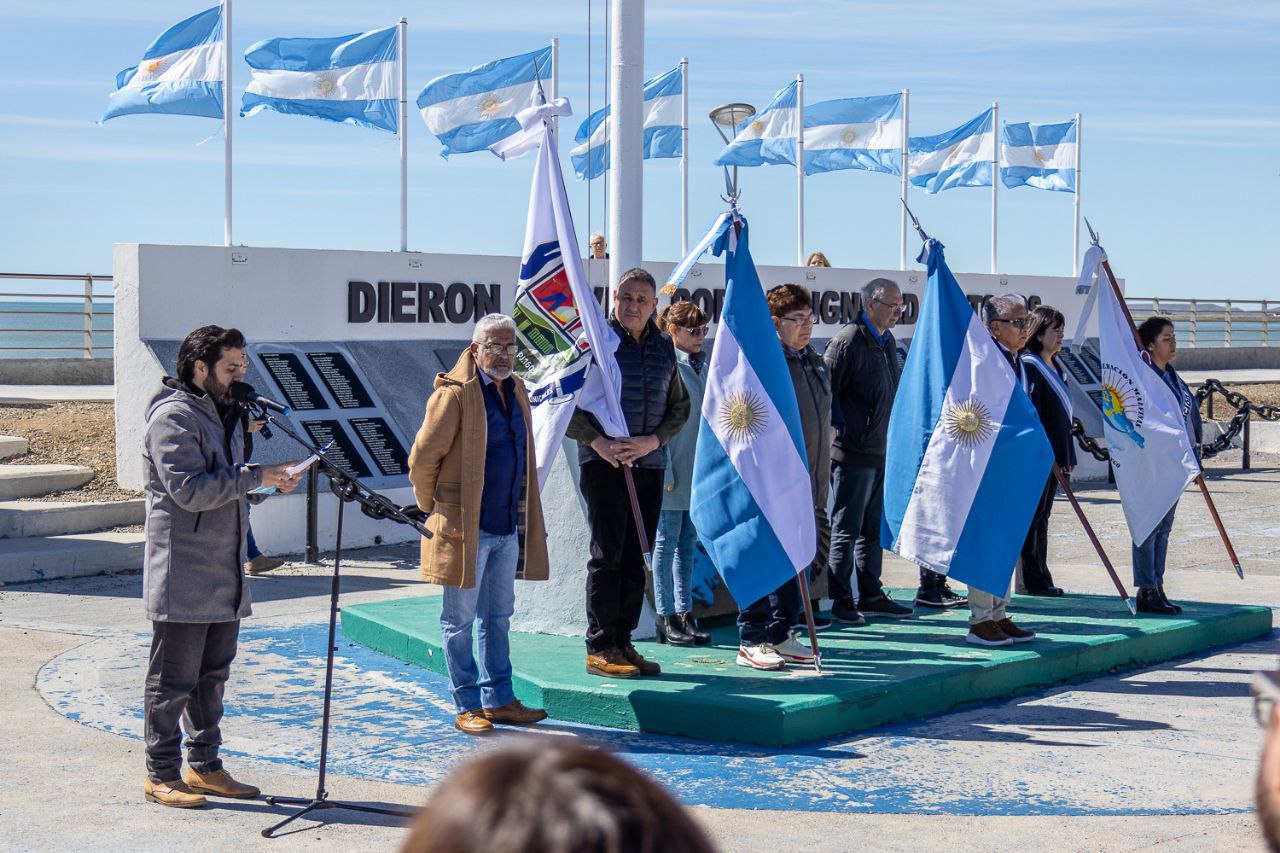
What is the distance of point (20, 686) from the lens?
786 centimetres

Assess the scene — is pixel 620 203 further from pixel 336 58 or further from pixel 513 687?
pixel 336 58

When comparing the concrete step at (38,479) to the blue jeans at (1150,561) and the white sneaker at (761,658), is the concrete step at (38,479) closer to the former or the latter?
the white sneaker at (761,658)

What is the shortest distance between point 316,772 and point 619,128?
13.5 feet

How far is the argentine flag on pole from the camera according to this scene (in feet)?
24.5

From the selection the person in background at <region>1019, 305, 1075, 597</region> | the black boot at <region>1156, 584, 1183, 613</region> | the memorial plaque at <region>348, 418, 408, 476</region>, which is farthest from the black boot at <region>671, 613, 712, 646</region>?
the memorial plaque at <region>348, 418, 408, 476</region>

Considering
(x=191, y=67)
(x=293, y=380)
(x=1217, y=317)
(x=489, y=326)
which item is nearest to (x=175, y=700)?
(x=489, y=326)

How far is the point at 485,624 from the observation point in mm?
6980

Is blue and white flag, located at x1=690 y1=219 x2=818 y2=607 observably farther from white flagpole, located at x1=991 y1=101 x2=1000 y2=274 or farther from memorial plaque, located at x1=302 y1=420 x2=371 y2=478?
white flagpole, located at x1=991 y1=101 x2=1000 y2=274

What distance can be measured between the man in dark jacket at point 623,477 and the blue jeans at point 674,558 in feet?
1.87

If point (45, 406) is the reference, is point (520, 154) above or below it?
above

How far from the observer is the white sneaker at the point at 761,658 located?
7.63 metres

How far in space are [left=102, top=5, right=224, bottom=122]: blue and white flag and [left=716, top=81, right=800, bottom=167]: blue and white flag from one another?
8.82 meters

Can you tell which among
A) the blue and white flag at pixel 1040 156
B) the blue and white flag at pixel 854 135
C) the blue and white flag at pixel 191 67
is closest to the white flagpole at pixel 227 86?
the blue and white flag at pixel 191 67

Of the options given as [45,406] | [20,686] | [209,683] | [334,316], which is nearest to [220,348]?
[209,683]
